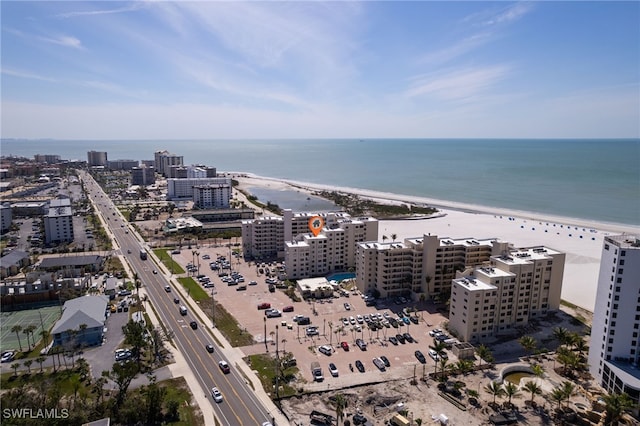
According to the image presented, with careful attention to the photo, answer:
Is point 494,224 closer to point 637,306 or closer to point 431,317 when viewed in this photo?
point 431,317

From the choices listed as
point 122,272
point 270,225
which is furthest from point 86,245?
point 270,225

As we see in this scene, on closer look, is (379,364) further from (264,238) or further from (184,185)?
(184,185)

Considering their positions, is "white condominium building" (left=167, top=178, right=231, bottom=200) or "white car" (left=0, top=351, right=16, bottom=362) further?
"white condominium building" (left=167, top=178, right=231, bottom=200)

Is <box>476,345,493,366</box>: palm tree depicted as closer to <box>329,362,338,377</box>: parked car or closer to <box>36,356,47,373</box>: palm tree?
<box>329,362,338,377</box>: parked car

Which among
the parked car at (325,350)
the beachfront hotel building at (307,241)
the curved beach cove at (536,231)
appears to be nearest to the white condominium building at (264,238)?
the beachfront hotel building at (307,241)

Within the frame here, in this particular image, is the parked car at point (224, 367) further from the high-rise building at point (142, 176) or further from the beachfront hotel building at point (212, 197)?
the high-rise building at point (142, 176)

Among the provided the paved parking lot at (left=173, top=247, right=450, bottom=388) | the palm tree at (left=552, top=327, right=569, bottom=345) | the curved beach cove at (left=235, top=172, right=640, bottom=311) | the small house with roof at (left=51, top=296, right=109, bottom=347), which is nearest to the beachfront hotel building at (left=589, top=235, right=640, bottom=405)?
the palm tree at (left=552, top=327, right=569, bottom=345)

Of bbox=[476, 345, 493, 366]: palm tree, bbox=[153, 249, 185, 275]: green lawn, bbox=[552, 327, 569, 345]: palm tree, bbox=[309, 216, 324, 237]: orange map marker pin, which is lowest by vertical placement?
bbox=[153, 249, 185, 275]: green lawn
